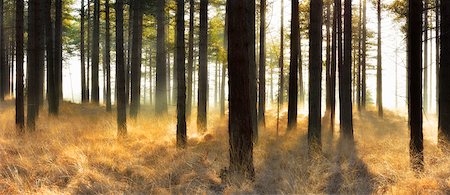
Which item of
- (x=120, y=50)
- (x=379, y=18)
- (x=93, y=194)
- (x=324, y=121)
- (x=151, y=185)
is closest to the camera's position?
(x=93, y=194)

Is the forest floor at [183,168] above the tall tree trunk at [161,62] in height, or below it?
below

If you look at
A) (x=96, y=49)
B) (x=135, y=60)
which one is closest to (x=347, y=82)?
(x=135, y=60)

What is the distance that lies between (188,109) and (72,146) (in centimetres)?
1115

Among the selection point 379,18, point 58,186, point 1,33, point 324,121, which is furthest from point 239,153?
point 1,33

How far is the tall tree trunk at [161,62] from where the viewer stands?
17203mm

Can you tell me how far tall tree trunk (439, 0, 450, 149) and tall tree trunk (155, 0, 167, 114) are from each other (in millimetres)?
11089

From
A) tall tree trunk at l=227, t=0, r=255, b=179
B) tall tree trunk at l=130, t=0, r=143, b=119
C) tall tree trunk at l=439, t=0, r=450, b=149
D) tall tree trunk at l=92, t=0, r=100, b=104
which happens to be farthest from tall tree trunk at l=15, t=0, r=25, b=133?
tall tree trunk at l=439, t=0, r=450, b=149

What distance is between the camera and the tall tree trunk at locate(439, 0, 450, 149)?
1078 centimetres

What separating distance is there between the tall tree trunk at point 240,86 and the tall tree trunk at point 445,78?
22.6ft

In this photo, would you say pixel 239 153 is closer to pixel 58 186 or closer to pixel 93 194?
pixel 93 194

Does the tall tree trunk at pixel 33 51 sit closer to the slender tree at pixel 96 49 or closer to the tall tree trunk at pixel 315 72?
the tall tree trunk at pixel 315 72

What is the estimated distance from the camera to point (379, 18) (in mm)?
23656

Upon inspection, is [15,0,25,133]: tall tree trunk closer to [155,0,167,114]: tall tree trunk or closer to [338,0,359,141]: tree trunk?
[155,0,167,114]: tall tree trunk

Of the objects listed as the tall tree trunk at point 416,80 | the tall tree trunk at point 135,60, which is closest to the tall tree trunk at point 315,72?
the tall tree trunk at point 416,80
